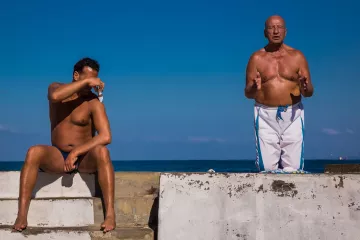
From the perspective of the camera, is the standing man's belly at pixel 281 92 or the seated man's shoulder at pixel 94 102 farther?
the standing man's belly at pixel 281 92

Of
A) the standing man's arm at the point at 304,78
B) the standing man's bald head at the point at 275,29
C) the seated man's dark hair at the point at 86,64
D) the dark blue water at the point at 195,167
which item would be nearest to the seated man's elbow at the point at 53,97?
the seated man's dark hair at the point at 86,64

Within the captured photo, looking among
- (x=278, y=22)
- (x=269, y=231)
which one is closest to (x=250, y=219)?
(x=269, y=231)

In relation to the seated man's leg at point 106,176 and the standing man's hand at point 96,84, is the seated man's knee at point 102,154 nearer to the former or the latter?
the seated man's leg at point 106,176

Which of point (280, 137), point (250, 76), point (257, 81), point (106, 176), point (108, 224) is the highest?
point (250, 76)

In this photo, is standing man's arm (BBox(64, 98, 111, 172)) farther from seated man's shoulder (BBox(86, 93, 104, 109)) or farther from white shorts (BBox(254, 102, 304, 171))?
white shorts (BBox(254, 102, 304, 171))

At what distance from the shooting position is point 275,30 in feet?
17.4

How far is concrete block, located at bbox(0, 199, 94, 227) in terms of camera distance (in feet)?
15.2

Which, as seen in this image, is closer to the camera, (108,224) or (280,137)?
(108,224)

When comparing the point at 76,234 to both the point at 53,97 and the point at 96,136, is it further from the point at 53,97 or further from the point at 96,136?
the point at 53,97

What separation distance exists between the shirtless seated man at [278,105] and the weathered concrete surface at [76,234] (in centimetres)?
175

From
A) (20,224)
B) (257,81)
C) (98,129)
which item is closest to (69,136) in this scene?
(98,129)

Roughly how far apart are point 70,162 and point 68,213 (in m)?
0.51

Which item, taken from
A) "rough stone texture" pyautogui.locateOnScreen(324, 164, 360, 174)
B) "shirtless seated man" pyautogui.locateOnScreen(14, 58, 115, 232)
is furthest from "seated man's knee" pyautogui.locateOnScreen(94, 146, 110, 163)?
"rough stone texture" pyautogui.locateOnScreen(324, 164, 360, 174)

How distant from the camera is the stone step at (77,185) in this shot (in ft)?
16.1
